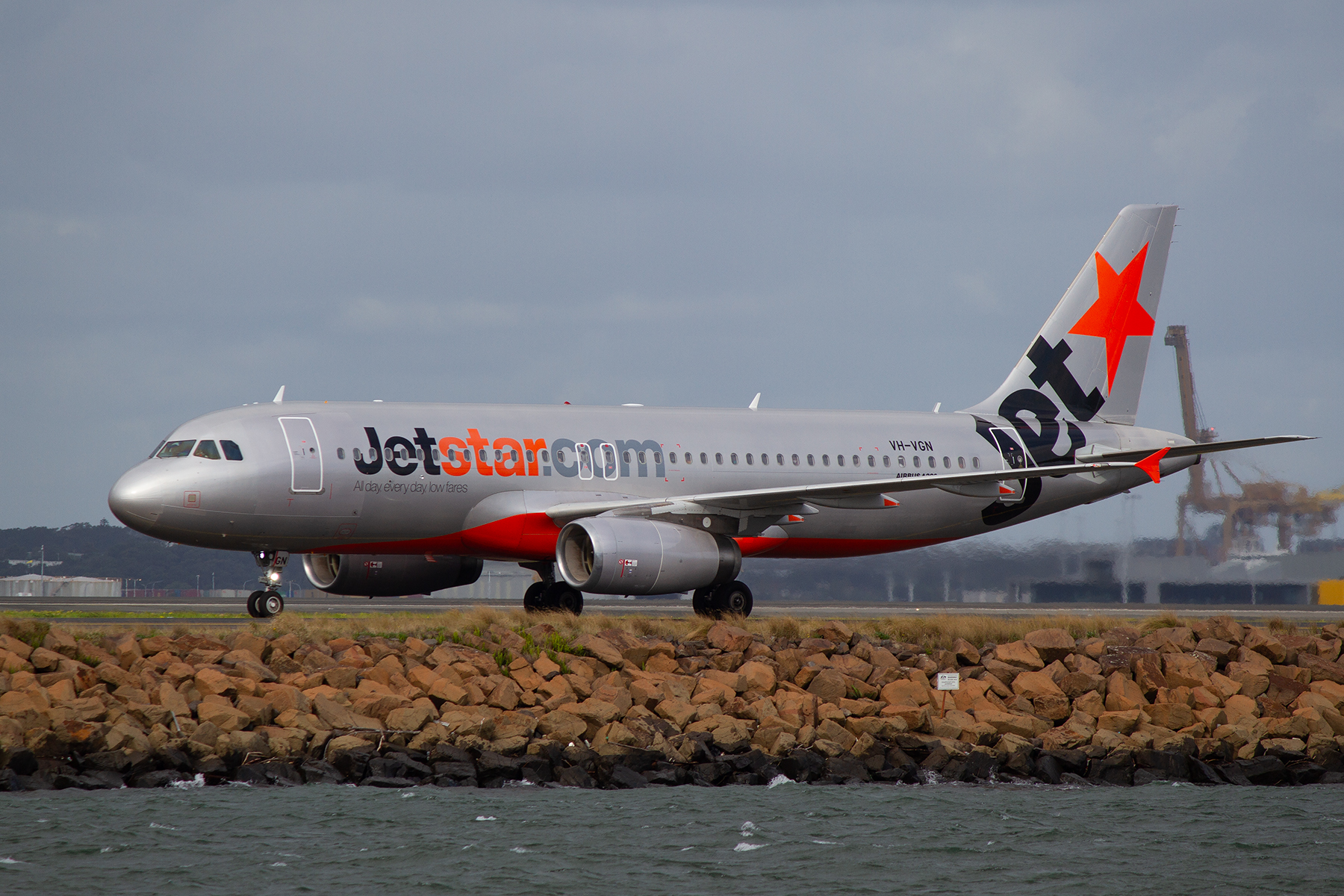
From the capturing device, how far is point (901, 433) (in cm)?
2873

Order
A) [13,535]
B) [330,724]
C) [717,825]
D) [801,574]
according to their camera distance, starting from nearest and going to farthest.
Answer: [717,825], [330,724], [801,574], [13,535]

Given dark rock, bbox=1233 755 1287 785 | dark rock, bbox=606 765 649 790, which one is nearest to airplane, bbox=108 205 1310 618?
dark rock, bbox=606 765 649 790

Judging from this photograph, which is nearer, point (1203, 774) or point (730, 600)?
point (1203, 774)

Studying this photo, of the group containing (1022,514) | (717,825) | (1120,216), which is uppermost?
(1120,216)

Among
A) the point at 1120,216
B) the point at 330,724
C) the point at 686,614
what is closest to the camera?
the point at 330,724

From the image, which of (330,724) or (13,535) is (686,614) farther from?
(13,535)

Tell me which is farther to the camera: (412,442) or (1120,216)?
(1120,216)

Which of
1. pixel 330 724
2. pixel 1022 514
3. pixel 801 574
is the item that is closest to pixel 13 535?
pixel 801 574

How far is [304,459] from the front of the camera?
75.4 feet

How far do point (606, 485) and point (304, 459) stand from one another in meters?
5.14

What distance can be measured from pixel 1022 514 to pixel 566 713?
16.3 meters

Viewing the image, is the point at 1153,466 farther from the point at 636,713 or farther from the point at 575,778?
the point at 575,778

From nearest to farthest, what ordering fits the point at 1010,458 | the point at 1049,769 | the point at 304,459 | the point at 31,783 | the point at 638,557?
the point at 31,783 < the point at 1049,769 < the point at 638,557 < the point at 304,459 < the point at 1010,458

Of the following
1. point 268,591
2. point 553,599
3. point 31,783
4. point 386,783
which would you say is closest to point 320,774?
point 386,783
